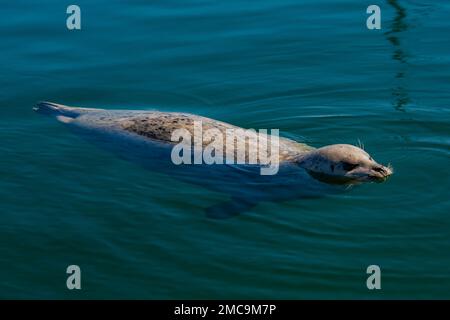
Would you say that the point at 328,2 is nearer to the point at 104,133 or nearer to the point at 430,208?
the point at 104,133

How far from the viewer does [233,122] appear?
35.3ft

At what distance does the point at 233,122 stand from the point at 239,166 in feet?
4.87

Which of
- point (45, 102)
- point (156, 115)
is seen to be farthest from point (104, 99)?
point (156, 115)

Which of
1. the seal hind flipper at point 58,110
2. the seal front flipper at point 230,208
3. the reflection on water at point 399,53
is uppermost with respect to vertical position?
the reflection on water at point 399,53

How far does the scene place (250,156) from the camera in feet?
31.1

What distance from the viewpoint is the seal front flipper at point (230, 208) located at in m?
8.45

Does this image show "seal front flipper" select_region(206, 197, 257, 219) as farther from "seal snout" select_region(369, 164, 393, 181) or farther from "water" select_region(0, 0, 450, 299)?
"seal snout" select_region(369, 164, 393, 181)

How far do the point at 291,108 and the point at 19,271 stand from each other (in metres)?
4.38

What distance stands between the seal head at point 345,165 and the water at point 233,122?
132 mm

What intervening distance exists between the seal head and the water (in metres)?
0.13

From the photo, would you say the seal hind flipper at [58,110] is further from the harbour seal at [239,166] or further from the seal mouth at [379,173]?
the seal mouth at [379,173]

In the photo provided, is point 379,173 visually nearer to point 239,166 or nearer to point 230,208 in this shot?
point 239,166

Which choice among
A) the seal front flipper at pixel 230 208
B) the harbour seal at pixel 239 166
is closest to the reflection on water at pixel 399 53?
the harbour seal at pixel 239 166

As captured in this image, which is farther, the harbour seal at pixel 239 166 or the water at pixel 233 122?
the harbour seal at pixel 239 166
